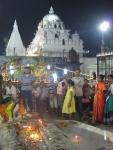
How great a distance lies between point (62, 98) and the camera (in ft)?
50.7

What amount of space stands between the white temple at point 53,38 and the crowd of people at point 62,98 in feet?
216

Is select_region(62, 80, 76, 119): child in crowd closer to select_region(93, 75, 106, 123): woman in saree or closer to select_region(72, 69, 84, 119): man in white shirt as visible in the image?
select_region(72, 69, 84, 119): man in white shirt

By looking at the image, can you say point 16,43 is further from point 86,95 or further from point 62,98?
point 86,95

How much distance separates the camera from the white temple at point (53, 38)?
278 ft

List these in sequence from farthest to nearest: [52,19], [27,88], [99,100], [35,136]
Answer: [52,19]
[27,88]
[99,100]
[35,136]

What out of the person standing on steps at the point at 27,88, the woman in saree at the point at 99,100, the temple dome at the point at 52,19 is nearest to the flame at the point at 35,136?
the woman in saree at the point at 99,100

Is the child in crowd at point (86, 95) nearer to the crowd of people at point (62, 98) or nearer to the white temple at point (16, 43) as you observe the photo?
the crowd of people at point (62, 98)

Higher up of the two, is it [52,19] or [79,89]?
[52,19]

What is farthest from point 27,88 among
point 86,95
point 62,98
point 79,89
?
point 86,95

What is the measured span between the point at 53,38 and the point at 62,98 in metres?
73.7

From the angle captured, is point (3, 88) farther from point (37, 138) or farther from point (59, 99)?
point (37, 138)

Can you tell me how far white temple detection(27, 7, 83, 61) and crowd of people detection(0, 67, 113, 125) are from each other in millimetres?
65751

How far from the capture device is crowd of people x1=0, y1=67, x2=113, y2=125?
13.1 meters


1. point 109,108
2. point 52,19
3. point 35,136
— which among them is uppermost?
point 52,19
